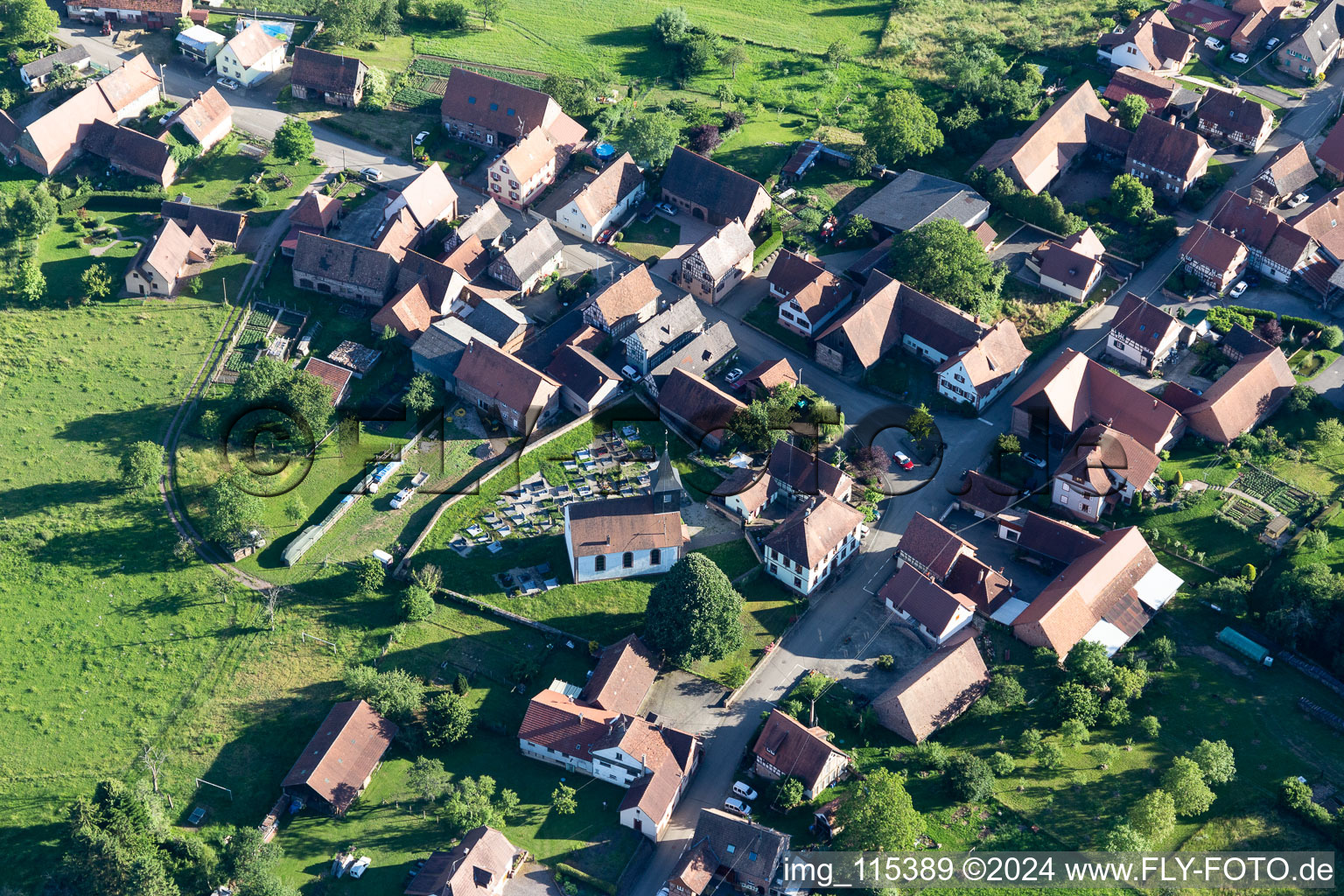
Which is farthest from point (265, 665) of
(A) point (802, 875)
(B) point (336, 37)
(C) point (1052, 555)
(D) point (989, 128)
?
(D) point (989, 128)

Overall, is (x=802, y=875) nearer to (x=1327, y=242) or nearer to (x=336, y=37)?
(x=1327, y=242)

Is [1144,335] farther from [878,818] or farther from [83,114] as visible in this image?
[83,114]

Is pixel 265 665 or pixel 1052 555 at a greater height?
pixel 1052 555

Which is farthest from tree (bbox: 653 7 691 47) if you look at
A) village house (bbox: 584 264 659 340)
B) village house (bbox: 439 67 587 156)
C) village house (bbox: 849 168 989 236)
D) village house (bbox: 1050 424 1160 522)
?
village house (bbox: 1050 424 1160 522)

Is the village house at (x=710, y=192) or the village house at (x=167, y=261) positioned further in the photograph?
the village house at (x=710, y=192)

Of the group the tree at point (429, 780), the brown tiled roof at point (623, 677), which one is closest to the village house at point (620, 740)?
the brown tiled roof at point (623, 677)

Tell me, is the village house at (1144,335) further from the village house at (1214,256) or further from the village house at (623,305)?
the village house at (623,305)

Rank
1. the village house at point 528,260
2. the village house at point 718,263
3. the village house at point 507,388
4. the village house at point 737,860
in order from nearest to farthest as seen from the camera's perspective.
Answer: the village house at point 737,860, the village house at point 507,388, the village house at point 718,263, the village house at point 528,260
